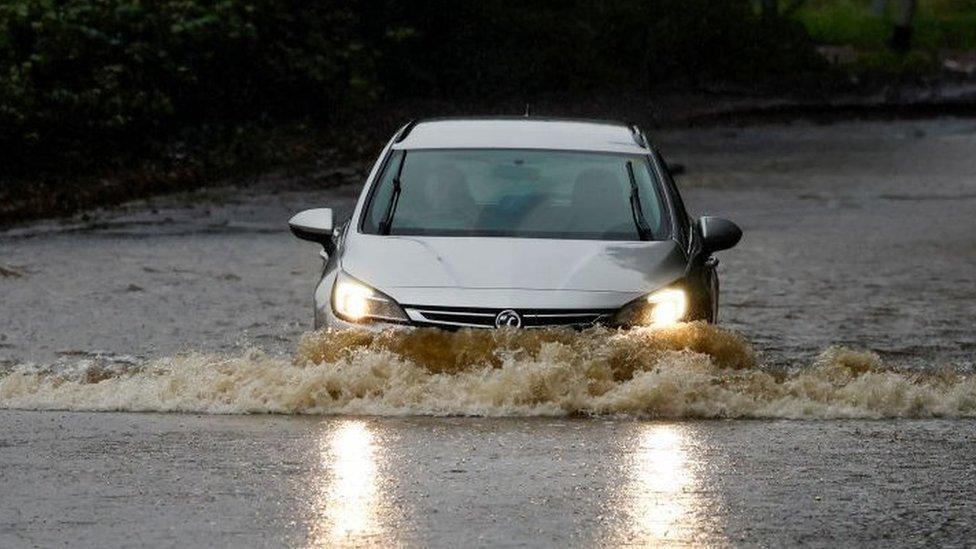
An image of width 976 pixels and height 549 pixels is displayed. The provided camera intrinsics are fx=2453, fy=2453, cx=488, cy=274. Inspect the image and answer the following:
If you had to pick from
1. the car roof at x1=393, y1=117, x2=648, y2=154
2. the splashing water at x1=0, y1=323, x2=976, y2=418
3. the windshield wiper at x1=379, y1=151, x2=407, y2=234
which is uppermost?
the car roof at x1=393, y1=117, x2=648, y2=154

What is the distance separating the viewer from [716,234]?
13.1 metres

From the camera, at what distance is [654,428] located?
11352 millimetres

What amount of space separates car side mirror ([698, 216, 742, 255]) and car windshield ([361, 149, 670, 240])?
22 centimetres

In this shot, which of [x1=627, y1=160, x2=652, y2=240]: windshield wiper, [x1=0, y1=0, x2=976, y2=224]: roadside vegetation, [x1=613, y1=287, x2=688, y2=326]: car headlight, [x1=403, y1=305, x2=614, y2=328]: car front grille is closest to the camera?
[x1=403, y1=305, x2=614, y2=328]: car front grille

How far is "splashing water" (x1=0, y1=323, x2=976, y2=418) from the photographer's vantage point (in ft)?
38.7

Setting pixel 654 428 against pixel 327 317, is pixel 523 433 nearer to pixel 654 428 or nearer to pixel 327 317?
pixel 654 428

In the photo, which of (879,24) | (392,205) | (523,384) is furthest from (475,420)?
(879,24)

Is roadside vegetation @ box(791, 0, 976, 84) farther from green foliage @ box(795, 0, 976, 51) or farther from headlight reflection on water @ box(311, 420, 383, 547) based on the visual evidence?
headlight reflection on water @ box(311, 420, 383, 547)

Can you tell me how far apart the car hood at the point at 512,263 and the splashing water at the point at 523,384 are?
0.88ft

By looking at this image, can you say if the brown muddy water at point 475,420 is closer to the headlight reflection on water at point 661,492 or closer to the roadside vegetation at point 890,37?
the headlight reflection on water at point 661,492

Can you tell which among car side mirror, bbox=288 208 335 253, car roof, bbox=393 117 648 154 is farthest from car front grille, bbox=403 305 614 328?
car roof, bbox=393 117 648 154

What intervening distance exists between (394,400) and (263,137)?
21.6 metres

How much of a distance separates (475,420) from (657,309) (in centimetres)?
114

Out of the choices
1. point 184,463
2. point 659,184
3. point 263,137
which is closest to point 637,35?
point 263,137
